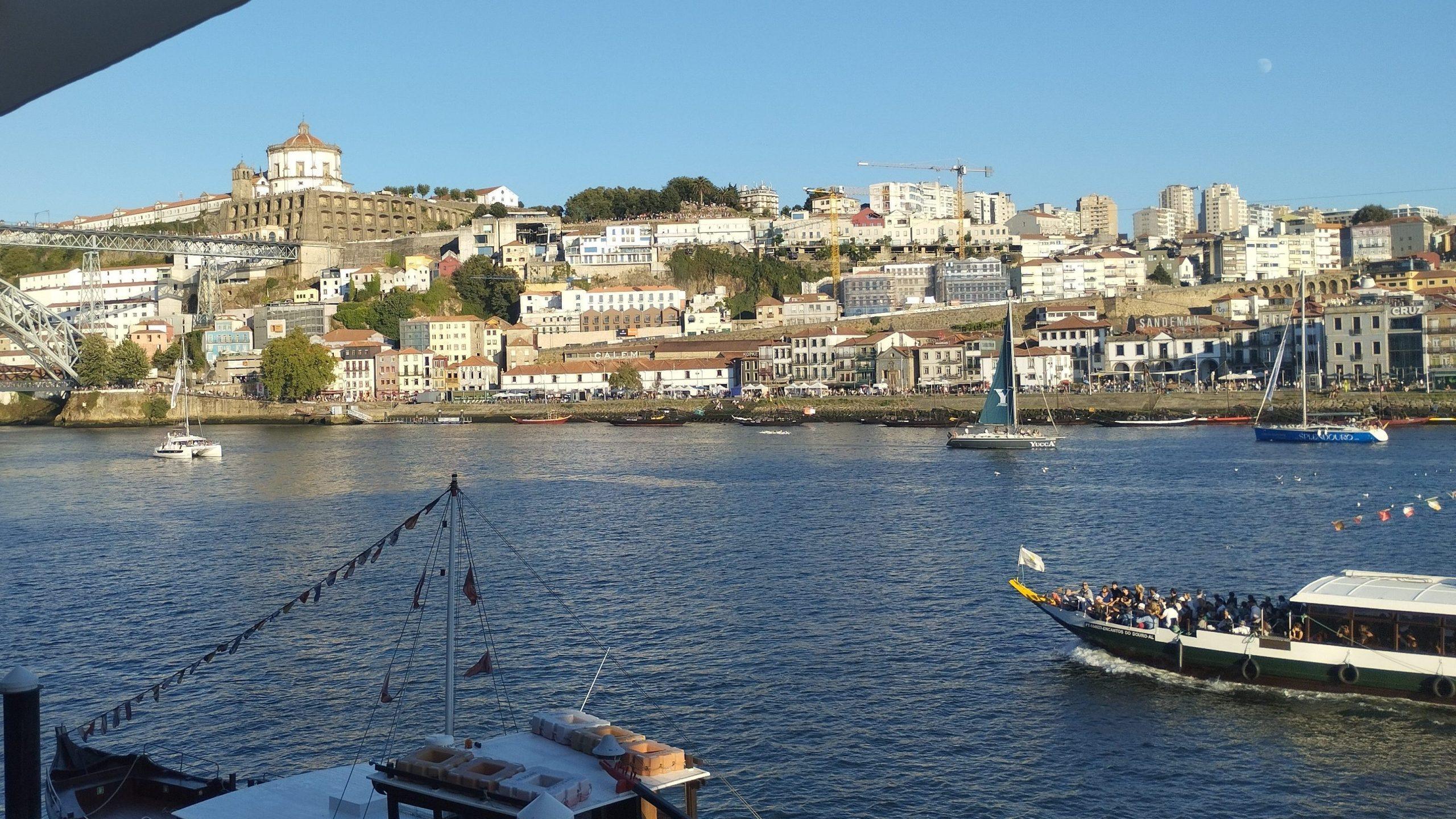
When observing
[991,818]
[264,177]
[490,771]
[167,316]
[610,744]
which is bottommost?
[991,818]

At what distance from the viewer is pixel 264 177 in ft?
266

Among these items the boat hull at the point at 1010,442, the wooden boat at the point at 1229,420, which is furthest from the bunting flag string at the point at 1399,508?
the wooden boat at the point at 1229,420

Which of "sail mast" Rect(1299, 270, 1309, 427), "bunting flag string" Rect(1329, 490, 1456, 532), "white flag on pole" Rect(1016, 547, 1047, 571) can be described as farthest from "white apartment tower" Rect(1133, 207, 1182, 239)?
"white flag on pole" Rect(1016, 547, 1047, 571)

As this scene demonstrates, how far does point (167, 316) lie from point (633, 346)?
27823 mm

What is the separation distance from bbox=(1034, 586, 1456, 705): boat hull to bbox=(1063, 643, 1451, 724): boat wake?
0.04 meters

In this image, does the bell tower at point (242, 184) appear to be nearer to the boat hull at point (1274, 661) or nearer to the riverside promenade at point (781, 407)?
the riverside promenade at point (781, 407)

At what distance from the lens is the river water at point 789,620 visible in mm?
10016

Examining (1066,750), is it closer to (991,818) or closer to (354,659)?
(991,818)

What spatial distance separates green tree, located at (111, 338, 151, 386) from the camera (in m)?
59.8

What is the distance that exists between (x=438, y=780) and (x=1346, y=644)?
8646mm

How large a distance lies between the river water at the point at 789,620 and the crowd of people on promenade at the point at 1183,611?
1.74 ft

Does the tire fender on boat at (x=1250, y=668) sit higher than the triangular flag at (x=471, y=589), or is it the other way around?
the triangular flag at (x=471, y=589)

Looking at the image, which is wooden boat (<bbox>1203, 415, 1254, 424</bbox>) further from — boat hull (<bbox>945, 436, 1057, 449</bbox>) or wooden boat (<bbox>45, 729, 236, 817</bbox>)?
wooden boat (<bbox>45, 729, 236, 817</bbox>)

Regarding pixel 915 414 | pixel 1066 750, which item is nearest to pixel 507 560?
pixel 1066 750
